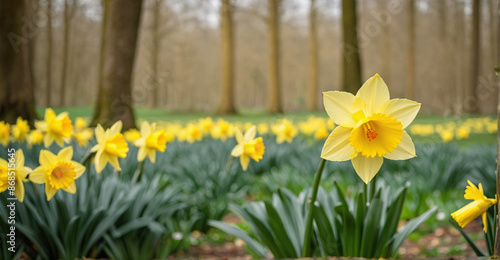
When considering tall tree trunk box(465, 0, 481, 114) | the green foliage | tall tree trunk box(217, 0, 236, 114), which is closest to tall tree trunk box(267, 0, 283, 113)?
tall tree trunk box(217, 0, 236, 114)

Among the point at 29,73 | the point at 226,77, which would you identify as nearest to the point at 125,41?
the point at 29,73

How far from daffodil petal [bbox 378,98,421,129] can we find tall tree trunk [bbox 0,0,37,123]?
451cm

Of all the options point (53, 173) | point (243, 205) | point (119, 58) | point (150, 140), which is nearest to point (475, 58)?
point (119, 58)

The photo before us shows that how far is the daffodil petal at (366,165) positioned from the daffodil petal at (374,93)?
11 cm

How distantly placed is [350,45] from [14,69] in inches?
215

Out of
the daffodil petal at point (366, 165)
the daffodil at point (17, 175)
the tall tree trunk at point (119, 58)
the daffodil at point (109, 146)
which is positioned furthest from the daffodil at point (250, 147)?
the tall tree trunk at point (119, 58)

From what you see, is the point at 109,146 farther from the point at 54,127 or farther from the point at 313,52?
Answer: the point at 313,52

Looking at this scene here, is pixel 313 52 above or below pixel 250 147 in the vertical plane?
above

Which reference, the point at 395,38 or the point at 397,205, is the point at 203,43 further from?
the point at 397,205

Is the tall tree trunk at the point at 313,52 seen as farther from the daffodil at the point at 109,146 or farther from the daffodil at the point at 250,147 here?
the daffodil at the point at 109,146

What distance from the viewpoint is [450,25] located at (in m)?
19.4

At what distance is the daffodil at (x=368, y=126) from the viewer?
2.71 ft

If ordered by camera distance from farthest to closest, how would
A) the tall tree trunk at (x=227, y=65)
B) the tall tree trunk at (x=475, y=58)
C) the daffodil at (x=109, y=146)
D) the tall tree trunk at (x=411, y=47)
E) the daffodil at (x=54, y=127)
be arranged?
1. the tall tree trunk at (x=411, y=47)
2. the tall tree trunk at (x=227, y=65)
3. the tall tree trunk at (x=475, y=58)
4. the daffodil at (x=54, y=127)
5. the daffodil at (x=109, y=146)

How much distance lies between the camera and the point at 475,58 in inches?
482
